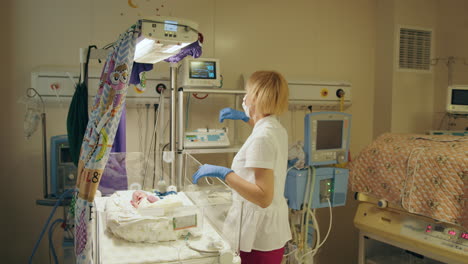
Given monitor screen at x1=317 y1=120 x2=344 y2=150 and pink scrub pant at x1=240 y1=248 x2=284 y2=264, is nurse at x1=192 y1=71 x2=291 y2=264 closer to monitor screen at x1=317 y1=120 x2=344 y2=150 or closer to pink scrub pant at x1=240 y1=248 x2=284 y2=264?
pink scrub pant at x1=240 y1=248 x2=284 y2=264

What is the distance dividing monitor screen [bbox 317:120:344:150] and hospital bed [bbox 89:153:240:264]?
0.98 meters

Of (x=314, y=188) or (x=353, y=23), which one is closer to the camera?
(x=314, y=188)

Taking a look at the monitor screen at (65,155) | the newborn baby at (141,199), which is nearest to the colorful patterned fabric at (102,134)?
the newborn baby at (141,199)

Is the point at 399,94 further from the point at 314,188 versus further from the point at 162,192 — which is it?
Result: the point at 162,192

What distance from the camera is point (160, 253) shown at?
1505mm

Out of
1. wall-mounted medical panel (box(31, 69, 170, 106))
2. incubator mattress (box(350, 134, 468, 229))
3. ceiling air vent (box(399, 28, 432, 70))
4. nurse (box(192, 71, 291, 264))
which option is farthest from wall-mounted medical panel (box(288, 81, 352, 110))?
nurse (box(192, 71, 291, 264))

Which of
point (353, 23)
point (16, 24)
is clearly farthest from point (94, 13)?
point (353, 23)

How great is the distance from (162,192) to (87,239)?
2.09 feet

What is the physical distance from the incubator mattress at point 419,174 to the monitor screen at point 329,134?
32 centimetres

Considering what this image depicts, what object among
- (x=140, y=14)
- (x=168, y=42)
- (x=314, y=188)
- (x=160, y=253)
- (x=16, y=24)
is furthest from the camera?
(x=140, y=14)

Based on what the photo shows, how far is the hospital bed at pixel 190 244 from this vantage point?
58.2 inches

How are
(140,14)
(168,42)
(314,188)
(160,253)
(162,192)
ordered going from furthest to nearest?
(140,14), (314,188), (162,192), (168,42), (160,253)

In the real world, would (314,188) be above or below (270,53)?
below

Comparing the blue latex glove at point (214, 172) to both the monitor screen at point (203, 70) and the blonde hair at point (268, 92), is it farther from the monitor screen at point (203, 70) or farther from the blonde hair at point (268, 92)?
the monitor screen at point (203, 70)
